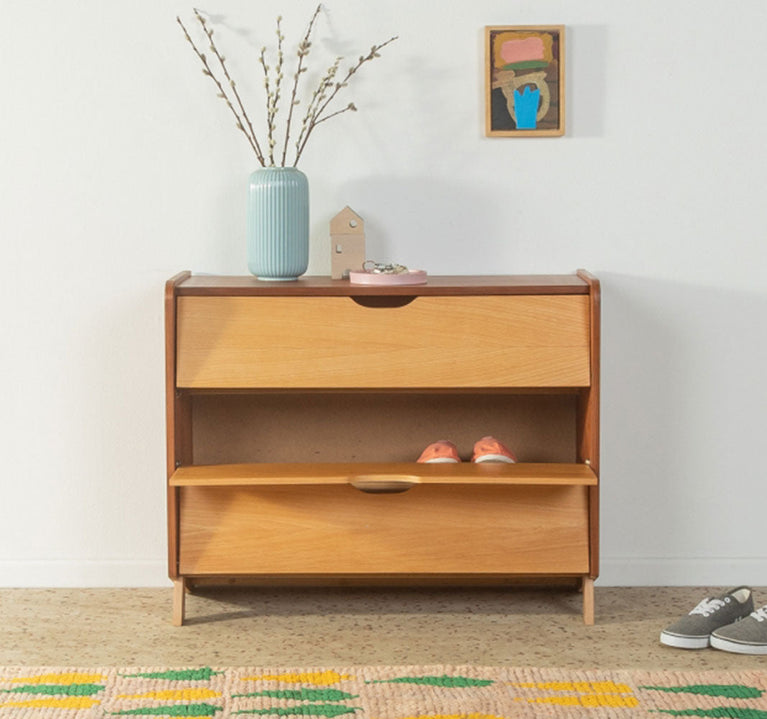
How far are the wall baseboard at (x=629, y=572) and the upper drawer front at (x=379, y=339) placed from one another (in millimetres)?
602

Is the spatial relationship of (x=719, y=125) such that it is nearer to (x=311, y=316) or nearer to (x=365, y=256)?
(x=365, y=256)

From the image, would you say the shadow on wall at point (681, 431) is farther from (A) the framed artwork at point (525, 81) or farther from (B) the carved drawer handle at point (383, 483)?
(B) the carved drawer handle at point (383, 483)

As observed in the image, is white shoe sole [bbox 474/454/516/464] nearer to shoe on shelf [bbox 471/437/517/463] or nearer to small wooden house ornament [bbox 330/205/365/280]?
shoe on shelf [bbox 471/437/517/463]

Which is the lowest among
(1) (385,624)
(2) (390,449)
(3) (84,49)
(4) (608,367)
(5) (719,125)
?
(1) (385,624)

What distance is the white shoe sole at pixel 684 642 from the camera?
236 cm

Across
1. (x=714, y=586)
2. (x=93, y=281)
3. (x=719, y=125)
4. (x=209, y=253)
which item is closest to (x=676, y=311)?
(x=719, y=125)

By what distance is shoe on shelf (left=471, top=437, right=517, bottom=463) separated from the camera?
101 inches

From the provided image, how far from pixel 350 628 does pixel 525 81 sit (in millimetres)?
1345

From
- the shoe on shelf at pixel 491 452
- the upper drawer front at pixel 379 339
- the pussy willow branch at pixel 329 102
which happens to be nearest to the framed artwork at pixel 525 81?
the pussy willow branch at pixel 329 102

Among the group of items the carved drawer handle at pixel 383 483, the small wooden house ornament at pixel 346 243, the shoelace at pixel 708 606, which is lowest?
the shoelace at pixel 708 606

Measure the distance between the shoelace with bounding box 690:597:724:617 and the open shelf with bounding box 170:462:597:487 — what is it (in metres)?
0.35

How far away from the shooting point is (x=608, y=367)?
2.78m

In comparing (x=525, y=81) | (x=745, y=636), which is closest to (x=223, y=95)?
(x=525, y=81)

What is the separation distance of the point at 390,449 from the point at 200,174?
82 cm
